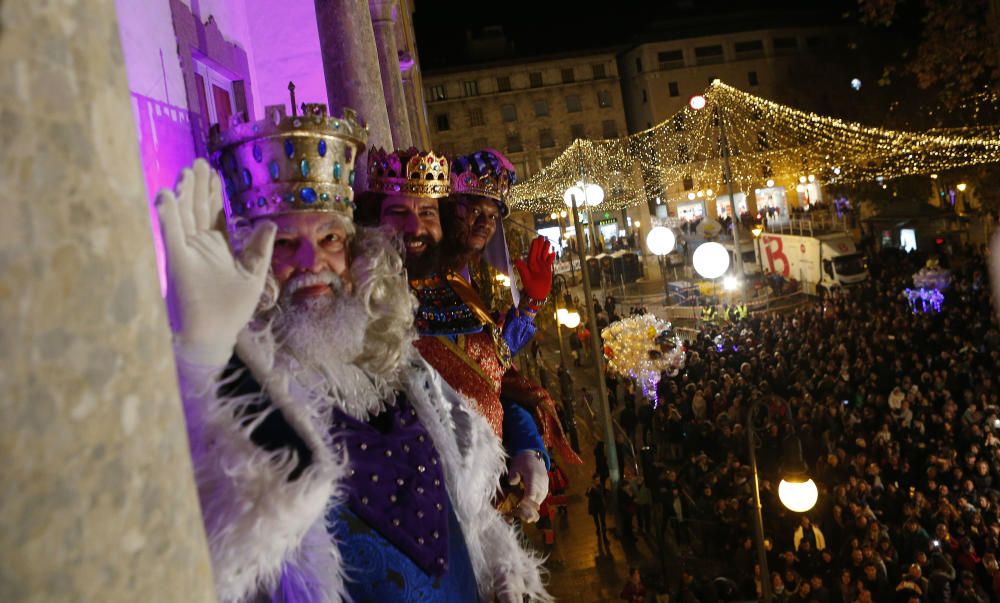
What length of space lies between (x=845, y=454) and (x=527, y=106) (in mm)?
47510

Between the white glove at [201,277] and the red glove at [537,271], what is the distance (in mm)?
2856

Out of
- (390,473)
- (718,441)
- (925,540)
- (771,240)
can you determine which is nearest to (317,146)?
(390,473)

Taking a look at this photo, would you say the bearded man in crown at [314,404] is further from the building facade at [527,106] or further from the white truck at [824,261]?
the building facade at [527,106]

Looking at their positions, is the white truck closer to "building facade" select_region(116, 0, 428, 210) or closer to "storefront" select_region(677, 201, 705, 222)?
"building facade" select_region(116, 0, 428, 210)

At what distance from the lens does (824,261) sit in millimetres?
27469

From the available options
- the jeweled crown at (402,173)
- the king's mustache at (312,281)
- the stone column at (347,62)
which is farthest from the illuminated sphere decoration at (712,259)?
the king's mustache at (312,281)

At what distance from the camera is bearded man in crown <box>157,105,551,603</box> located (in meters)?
2.00

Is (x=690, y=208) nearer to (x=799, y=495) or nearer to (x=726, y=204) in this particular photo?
(x=726, y=204)

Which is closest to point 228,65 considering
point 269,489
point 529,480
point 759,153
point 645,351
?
point 529,480

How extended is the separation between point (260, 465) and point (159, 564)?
100cm

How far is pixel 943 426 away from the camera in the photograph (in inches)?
498

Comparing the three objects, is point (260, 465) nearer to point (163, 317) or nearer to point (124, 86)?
point (163, 317)

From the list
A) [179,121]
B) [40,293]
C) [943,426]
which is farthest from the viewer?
[943,426]

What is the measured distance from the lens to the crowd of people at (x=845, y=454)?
8.95 m
